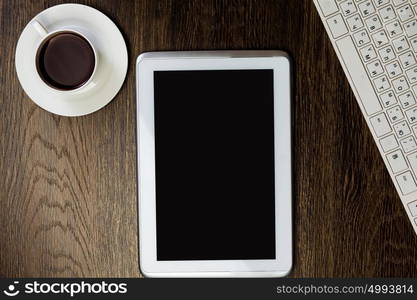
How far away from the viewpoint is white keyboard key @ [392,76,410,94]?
63cm

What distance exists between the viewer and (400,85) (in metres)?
0.63

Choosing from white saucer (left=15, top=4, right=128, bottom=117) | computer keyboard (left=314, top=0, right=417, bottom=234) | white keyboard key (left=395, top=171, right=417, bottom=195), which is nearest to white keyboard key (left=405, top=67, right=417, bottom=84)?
computer keyboard (left=314, top=0, right=417, bottom=234)

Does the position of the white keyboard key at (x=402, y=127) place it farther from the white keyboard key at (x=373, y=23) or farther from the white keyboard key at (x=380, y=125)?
the white keyboard key at (x=373, y=23)

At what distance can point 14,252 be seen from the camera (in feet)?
2.12

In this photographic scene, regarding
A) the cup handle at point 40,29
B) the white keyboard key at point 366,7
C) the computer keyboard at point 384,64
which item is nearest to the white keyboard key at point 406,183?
the computer keyboard at point 384,64

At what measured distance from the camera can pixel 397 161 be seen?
2.06 feet

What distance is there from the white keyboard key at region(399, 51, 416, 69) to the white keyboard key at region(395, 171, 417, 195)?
13 cm

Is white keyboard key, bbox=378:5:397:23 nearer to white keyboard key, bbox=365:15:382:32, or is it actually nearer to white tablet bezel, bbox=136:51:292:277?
white keyboard key, bbox=365:15:382:32

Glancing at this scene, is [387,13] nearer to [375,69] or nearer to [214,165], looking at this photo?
[375,69]

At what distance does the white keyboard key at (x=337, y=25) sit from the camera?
0.62 m

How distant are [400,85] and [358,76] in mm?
54

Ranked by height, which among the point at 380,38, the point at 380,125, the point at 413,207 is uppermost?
the point at 380,38

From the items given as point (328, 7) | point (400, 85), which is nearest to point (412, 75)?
point (400, 85)

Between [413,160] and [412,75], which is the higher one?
[412,75]
